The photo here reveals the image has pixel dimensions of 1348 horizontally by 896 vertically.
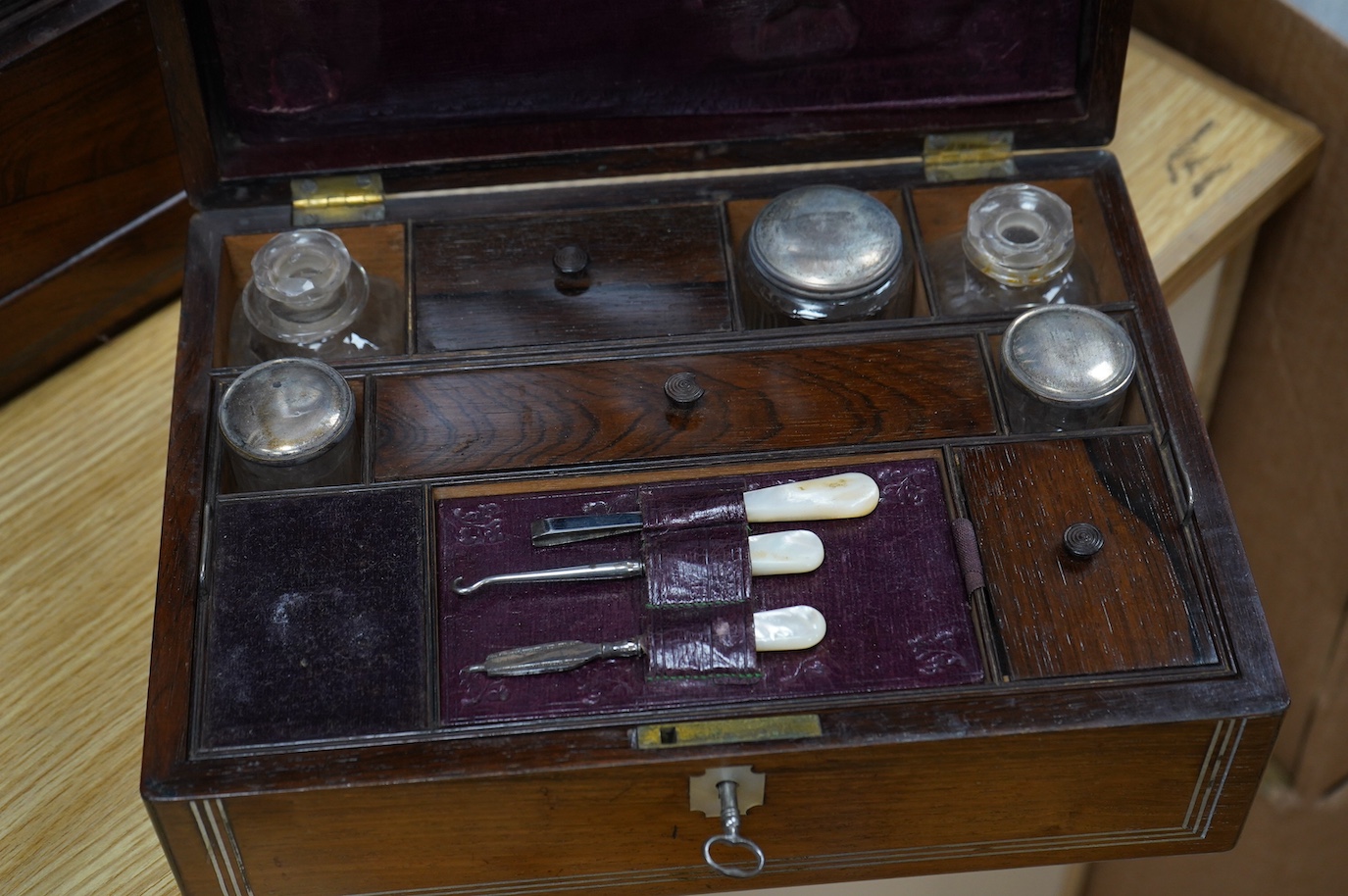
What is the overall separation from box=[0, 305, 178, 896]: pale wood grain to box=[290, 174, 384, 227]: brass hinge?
0.31m

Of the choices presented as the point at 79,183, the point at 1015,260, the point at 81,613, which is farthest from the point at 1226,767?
the point at 79,183

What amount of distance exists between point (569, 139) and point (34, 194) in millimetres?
526

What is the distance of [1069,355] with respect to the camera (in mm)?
1207

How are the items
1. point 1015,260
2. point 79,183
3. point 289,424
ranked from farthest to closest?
point 79,183 → point 1015,260 → point 289,424

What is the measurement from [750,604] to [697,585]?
0.14 ft

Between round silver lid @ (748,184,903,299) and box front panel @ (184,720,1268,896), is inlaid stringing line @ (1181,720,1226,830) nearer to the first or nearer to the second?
box front panel @ (184,720,1268,896)

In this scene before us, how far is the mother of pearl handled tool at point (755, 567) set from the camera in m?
1.11

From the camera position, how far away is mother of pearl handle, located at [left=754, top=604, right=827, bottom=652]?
1.08 meters

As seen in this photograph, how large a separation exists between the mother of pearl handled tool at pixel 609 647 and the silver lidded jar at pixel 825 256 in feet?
0.99

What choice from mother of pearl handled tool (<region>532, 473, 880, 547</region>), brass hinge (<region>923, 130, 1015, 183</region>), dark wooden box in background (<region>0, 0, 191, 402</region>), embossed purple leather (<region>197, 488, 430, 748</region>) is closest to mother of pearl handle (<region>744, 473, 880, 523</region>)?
mother of pearl handled tool (<region>532, 473, 880, 547</region>)

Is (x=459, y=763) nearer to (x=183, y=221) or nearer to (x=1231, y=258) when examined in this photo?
(x=183, y=221)

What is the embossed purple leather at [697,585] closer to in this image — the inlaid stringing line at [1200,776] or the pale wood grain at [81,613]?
the inlaid stringing line at [1200,776]

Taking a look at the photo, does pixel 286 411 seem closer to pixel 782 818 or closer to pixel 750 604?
pixel 750 604

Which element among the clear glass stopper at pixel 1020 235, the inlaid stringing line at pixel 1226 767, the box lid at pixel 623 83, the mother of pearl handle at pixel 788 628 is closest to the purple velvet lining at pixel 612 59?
A: the box lid at pixel 623 83
